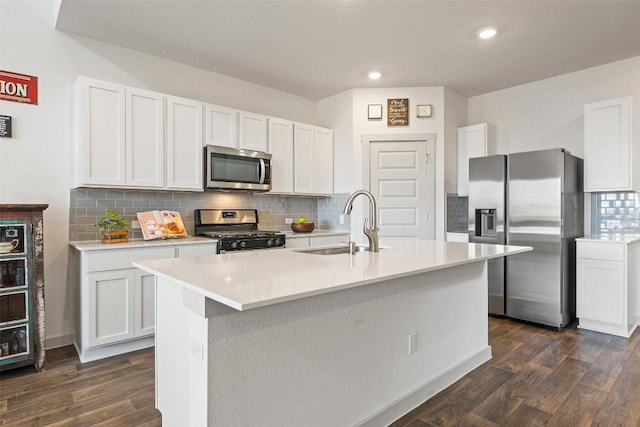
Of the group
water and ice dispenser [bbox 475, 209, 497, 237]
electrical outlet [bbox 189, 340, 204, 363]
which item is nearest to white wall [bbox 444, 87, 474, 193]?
water and ice dispenser [bbox 475, 209, 497, 237]

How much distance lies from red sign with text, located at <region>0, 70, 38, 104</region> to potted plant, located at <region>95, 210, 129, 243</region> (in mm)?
1078

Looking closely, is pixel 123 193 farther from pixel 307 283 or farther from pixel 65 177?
pixel 307 283

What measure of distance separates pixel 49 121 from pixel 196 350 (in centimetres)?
272

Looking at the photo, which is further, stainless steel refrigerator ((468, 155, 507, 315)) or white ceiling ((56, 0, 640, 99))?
stainless steel refrigerator ((468, 155, 507, 315))

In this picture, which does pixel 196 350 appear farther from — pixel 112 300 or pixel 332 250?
pixel 112 300

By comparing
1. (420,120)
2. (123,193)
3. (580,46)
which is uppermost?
(580,46)

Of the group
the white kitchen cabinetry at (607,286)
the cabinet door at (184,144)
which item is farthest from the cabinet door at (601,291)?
the cabinet door at (184,144)

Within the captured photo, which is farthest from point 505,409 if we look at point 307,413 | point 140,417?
point 140,417

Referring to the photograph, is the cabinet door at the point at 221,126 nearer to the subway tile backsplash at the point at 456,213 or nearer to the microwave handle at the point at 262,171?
the microwave handle at the point at 262,171

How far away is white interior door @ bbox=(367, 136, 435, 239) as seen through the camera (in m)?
4.51

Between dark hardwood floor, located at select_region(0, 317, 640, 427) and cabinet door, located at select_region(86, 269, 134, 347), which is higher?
cabinet door, located at select_region(86, 269, 134, 347)

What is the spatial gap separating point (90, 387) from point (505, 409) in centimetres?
253

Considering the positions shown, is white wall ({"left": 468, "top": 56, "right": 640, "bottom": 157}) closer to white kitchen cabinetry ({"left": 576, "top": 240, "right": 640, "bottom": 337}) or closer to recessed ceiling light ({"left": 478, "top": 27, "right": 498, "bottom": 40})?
white kitchen cabinetry ({"left": 576, "top": 240, "right": 640, "bottom": 337})

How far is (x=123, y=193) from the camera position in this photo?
11.1ft
